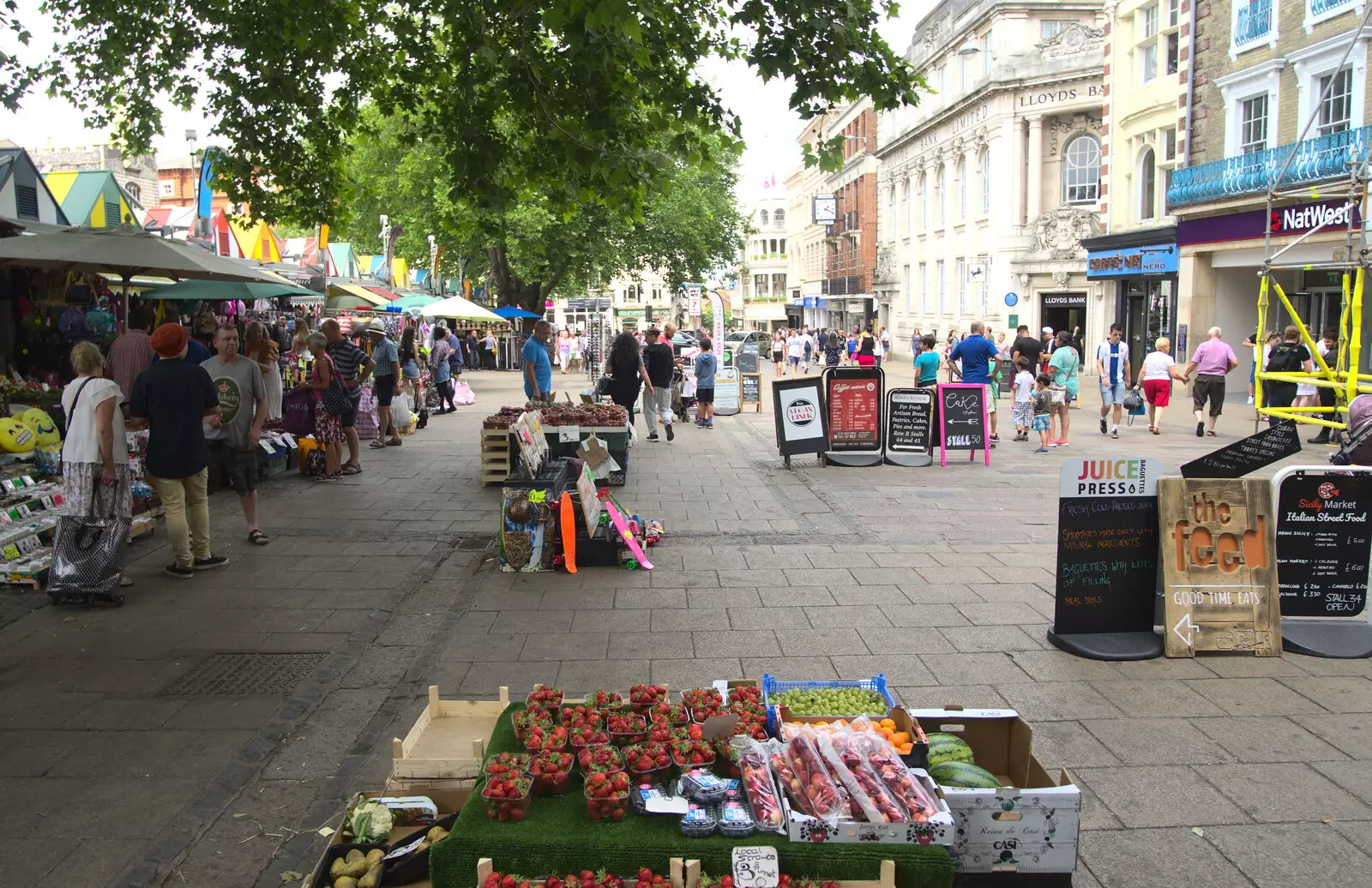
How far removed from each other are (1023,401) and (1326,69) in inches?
455

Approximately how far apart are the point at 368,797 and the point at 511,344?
3862 cm

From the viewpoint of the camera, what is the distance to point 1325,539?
630 cm

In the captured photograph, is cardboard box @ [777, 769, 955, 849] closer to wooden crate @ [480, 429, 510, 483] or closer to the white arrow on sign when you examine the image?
the white arrow on sign

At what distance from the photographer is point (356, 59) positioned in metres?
11.1

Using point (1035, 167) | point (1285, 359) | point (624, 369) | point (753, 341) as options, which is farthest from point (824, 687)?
point (753, 341)

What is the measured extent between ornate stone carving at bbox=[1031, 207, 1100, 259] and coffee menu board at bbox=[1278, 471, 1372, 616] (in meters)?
31.6

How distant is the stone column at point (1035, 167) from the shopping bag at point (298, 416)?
31496 millimetres

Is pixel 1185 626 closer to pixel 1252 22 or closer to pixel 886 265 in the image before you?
pixel 1252 22

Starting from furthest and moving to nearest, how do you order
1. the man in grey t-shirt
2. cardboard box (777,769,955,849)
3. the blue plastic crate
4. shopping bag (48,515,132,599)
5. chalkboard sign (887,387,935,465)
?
chalkboard sign (887,387,935,465), the man in grey t-shirt, shopping bag (48,515,132,599), the blue plastic crate, cardboard box (777,769,955,849)

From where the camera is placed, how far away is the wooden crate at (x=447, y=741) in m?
3.80

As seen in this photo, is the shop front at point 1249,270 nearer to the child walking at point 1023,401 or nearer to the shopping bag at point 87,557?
the child walking at point 1023,401

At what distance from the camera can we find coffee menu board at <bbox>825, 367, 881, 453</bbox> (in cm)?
1371

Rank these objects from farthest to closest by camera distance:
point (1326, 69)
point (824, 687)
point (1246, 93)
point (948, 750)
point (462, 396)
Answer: point (462, 396) < point (1246, 93) < point (1326, 69) < point (824, 687) < point (948, 750)

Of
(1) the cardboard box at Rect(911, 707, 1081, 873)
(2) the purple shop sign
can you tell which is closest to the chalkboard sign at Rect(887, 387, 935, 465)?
(2) the purple shop sign
